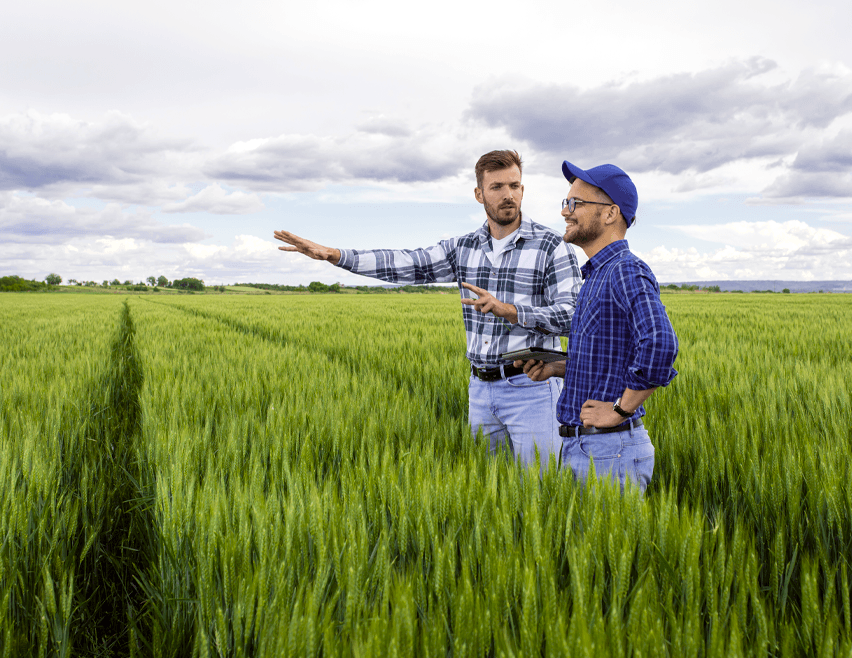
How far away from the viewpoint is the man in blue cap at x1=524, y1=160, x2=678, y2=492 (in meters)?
1.66

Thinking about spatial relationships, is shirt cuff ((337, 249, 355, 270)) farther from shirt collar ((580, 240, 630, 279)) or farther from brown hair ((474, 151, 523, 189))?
shirt collar ((580, 240, 630, 279))

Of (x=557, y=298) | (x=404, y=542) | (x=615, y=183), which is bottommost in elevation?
(x=404, y=542)

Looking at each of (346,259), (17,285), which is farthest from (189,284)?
(346,259)

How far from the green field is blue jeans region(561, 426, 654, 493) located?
0.12 m

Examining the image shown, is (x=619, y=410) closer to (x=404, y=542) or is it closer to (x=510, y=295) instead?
(x=404, y=542)

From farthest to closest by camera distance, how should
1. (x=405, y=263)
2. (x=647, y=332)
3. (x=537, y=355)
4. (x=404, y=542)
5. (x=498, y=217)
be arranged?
(x=405, y=263), (x=498, y=217), (x=537, y=355), (x=647, y=332), (x=404, y=542)

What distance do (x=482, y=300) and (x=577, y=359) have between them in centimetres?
52

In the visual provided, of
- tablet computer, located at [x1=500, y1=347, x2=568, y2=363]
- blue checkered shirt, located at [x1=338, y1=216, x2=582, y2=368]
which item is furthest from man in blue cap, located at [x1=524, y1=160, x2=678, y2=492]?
blue checkered shirt, located at [x1=338, y1=216, x2=582, y2=368]

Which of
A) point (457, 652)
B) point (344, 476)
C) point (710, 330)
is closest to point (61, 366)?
point (344, 476)

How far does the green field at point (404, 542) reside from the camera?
1.04 m

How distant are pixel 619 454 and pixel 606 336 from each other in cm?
43

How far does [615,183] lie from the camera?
5.83 feet

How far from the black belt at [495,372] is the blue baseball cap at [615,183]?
1.00 m

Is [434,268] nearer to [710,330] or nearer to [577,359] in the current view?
[577,359]
